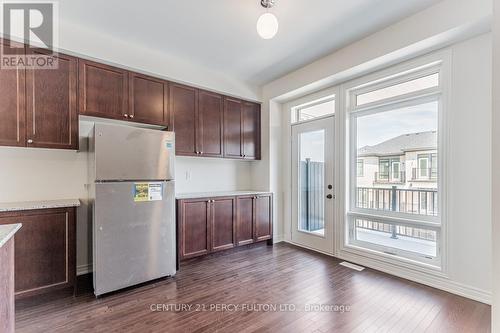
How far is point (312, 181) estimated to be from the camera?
3973mm

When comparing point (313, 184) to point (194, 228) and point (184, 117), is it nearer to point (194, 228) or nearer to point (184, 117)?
point (194, 228)

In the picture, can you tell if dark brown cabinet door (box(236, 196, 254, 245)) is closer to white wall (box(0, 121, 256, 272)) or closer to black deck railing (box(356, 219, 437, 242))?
black deck railing (box(356, 219, 437, 242))

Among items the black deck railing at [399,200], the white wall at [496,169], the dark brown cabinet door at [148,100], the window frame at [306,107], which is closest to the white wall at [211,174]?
the dark brown cabinet door at [148,100]

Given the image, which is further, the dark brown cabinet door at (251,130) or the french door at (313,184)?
the dark brown cabinet door at (251,130)

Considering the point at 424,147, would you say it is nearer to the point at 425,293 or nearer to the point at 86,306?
the point at 425,293

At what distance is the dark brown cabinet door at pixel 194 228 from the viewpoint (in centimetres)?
320

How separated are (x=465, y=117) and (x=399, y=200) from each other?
109 centimetres

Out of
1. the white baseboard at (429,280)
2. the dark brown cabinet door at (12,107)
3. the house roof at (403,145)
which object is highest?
the dark brown cabinet door at (12,107)

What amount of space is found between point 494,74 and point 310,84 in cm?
241

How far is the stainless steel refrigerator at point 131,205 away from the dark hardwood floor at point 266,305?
0.68 ft

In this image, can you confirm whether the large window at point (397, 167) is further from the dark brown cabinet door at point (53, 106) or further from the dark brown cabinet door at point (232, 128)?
the dark brown cabinet door at point (53, 106)

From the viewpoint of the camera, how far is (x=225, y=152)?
3.88m

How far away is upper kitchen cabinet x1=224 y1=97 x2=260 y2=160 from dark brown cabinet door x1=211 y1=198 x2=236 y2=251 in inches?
30.9

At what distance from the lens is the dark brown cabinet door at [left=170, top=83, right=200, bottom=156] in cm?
335
